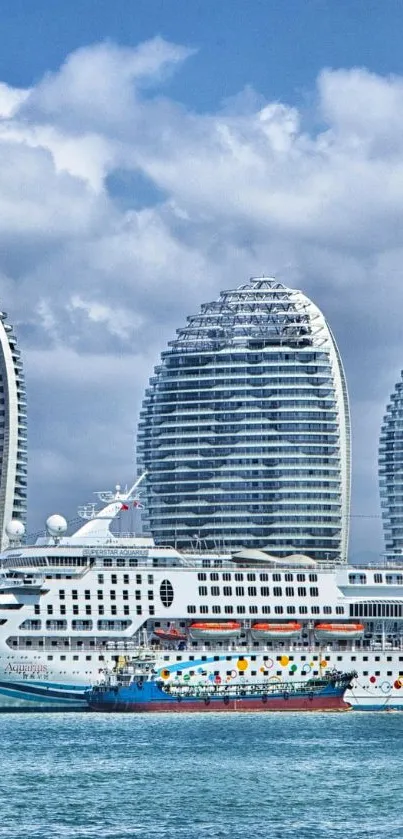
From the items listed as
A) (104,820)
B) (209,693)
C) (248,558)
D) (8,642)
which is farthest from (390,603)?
(104,820)

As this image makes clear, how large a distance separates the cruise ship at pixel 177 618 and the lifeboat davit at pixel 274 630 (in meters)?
0.08

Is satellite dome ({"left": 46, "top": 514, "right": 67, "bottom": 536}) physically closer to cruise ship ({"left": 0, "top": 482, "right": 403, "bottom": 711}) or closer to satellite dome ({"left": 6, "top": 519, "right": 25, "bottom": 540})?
cruise ship ({"left": 0, "top": 482, "right": 403, "bottom": 711})

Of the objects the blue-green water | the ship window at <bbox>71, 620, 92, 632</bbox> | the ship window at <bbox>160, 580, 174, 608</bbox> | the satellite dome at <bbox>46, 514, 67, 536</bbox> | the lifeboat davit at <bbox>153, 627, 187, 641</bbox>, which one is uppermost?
the satellite dome at <bbox>46, 514, 67, 536</bbox>

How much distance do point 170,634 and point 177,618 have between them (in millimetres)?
1576

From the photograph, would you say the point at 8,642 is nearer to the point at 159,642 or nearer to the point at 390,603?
the point at 159,642

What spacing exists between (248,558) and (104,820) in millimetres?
79039

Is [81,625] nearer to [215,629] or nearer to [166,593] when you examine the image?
[166,593]

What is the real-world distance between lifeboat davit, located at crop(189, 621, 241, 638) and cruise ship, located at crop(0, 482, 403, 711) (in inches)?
3.0

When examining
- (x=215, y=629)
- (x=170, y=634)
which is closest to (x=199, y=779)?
(x=170, y=634)

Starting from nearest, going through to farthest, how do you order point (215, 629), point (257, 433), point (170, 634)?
point (170, 634)
point (215, 629)
point (257, 433)

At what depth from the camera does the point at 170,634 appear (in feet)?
481

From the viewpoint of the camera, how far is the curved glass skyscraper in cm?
18150

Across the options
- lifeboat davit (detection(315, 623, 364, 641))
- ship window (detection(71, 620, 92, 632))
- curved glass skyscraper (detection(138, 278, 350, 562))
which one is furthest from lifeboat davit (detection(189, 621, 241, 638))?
curved glass skyscraper (detection(138, 278, 350, 562))

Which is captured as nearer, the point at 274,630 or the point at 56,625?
the point at 56,625
